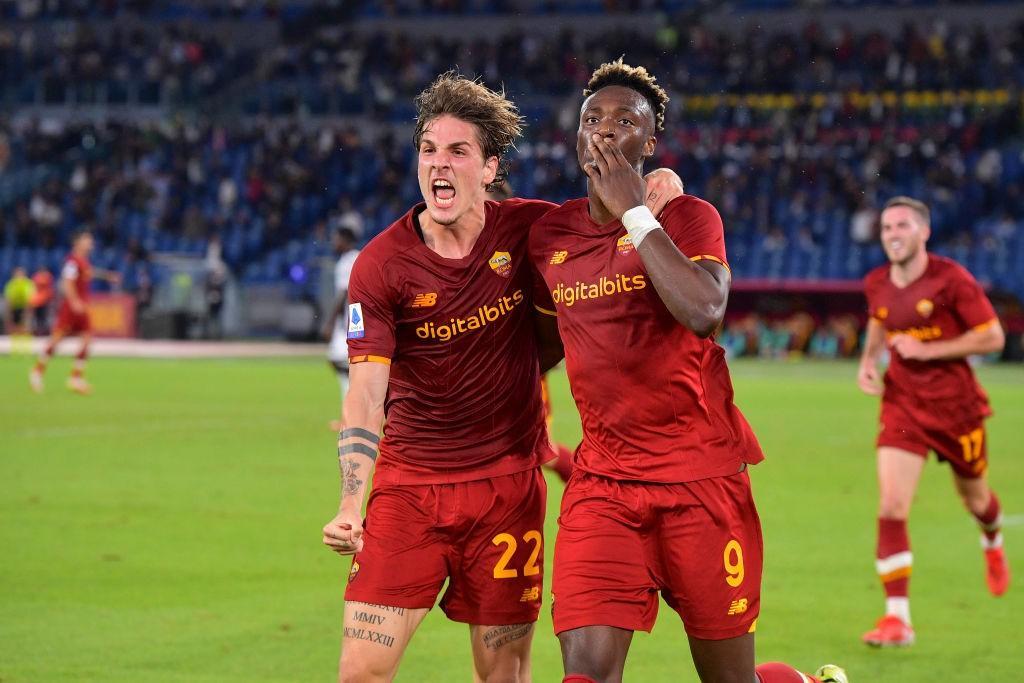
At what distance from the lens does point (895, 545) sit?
8.03 metres

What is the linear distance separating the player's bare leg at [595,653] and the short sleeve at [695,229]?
1175 mm

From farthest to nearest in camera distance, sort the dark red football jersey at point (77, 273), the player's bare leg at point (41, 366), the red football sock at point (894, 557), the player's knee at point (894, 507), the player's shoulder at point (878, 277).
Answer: the dark red football jersey at point (77, 273) < the player's bare leg at point (41, 366) < the player's shoulder at point (878, 277) < the player's knee at point (894, 507) < the red football sock at point (894, 557)

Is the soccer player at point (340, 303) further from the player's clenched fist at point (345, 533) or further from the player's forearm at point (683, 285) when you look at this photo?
the player's forearm at point (683, 285)

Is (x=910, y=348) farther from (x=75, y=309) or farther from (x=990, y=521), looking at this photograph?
(x=75, y=309)

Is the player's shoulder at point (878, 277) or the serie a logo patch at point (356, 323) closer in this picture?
the serie a logo patch at point (356, 323)

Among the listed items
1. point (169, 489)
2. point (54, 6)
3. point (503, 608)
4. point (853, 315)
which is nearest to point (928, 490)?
point (169, 489)

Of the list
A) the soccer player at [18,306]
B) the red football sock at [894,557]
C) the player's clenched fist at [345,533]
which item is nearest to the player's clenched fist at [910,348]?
the red football sock at [894,557]

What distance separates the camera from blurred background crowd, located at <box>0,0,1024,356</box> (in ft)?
117

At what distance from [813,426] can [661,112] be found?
46.7 feet

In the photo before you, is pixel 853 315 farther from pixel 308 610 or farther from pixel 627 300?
pixel 627 300

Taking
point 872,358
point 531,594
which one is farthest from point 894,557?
point 531,594

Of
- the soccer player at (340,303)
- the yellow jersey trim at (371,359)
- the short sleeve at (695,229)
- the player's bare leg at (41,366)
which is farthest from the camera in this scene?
the player's bare leg at (41,366)

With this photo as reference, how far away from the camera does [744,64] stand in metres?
41.7

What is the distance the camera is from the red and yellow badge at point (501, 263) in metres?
5.18
